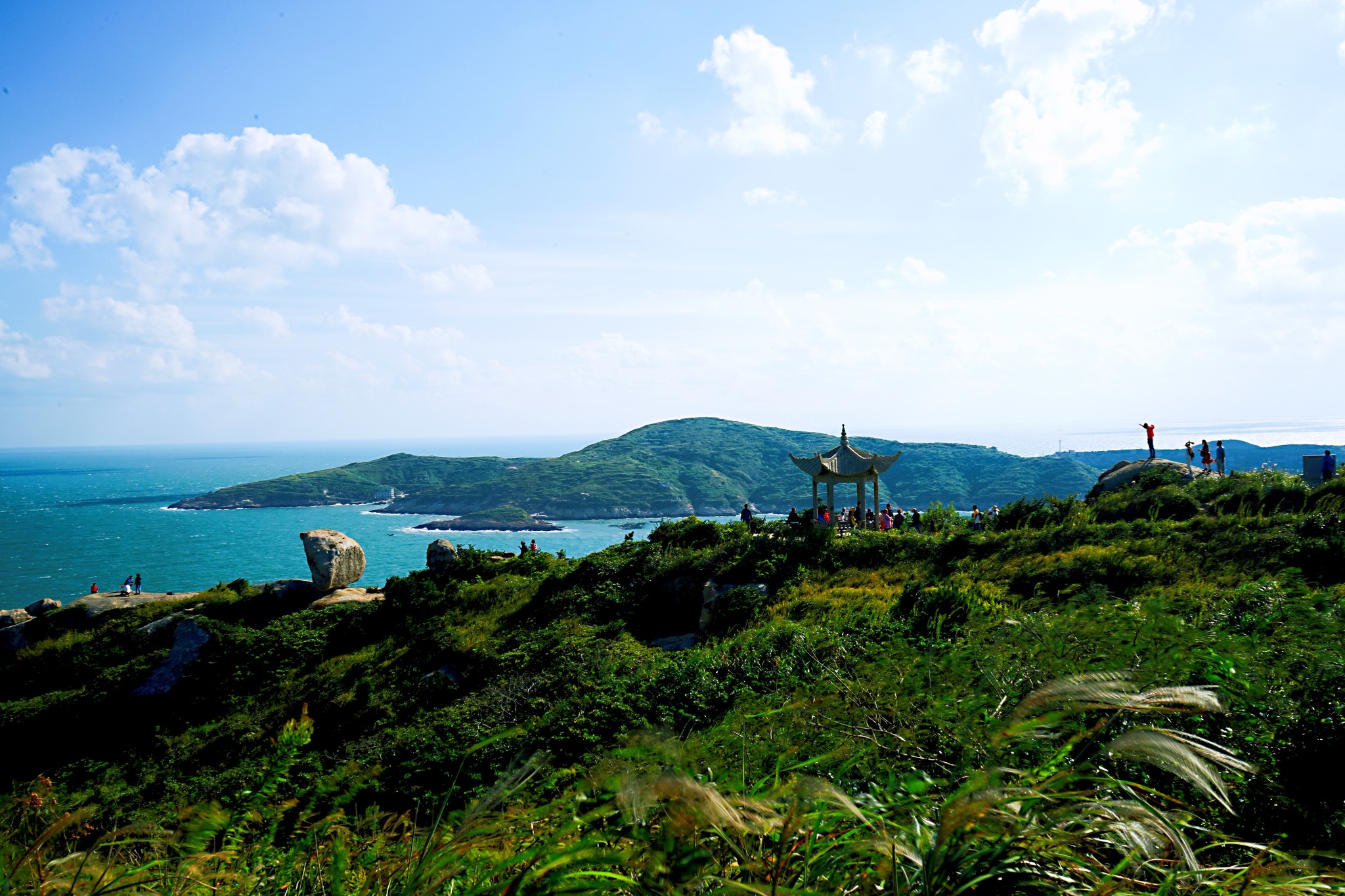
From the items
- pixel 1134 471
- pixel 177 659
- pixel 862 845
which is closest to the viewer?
pixel 862 845

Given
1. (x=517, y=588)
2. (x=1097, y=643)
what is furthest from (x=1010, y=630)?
(x=517, y=588)

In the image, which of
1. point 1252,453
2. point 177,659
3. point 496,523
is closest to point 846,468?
point 177,659

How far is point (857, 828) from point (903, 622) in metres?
8.51

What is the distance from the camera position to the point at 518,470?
529 feet

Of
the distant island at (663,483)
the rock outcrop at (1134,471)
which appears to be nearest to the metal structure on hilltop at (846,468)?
the rock outcrop at (1134,471)

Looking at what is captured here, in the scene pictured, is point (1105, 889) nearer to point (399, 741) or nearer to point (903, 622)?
point (903, 622)

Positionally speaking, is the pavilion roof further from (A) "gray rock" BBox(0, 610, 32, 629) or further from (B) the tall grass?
(A) "gray rock" BBox(0, 610, 32, 629)

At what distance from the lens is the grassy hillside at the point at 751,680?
293cm

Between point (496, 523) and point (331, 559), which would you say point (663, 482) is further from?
point (331, 559)

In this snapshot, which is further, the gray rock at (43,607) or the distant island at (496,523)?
the distant island at (496,523)

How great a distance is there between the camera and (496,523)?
12462 centimetres

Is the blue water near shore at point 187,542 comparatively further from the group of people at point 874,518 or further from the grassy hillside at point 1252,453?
the grassy hillside at point 1252,453

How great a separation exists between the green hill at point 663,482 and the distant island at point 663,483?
312mm

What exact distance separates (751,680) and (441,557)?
58.1 feet
